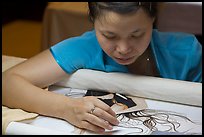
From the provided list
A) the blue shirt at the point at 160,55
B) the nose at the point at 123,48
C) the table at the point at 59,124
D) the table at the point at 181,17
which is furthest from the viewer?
the table at the point at 181,17

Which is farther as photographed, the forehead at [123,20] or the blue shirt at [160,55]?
the blue shirt at [160,55]

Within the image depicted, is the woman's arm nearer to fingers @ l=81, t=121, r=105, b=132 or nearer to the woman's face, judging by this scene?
fingers @ l=81, t=121, r=105, b=132

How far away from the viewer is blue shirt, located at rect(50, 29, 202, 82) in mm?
882

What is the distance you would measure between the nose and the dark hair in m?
0.07

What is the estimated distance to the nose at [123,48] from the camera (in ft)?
2.50

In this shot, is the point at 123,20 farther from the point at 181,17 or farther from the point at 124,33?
the point at 181,17

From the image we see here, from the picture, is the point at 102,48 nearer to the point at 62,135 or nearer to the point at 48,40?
the point at 62,135

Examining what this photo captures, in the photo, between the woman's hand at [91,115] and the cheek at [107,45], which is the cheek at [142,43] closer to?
the cheek at [107,45]

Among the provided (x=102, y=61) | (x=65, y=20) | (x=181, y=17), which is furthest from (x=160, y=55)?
(x=65, y=20)

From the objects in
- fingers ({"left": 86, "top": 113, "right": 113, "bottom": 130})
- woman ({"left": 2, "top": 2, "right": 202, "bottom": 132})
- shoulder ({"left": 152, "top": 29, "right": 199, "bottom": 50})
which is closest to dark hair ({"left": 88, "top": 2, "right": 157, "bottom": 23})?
woman ({"left": 2, "top": 2, "right": 202, "bottom": 132})

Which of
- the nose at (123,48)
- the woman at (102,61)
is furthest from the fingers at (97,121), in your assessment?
the nose at (123,48)

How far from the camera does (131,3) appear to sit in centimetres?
75

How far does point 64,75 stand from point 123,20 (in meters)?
0.22

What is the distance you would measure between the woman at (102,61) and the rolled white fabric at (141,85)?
0.10 ft
